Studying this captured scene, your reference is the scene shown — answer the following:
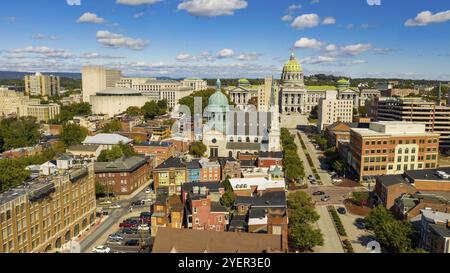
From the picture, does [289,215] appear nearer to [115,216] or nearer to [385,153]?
[115,216]

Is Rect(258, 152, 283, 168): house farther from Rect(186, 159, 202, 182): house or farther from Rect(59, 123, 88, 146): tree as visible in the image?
Rect(59, 123, 88, 146): tree

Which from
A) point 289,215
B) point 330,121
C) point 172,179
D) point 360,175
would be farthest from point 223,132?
point 330,121

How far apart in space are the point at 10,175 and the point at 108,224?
8.03 meters

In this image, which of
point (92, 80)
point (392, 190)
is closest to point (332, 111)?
point (392, 190)

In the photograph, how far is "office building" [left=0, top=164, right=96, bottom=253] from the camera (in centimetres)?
1964

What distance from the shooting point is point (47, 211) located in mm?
22719

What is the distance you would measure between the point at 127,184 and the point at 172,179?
3800 millimetres

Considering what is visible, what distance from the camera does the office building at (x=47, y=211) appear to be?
19641 mm

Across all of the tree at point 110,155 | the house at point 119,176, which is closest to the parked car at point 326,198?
the house at point 119,176

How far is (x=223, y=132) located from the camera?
150 ft

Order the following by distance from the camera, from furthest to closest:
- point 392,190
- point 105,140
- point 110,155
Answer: point 105,140 < point 110,155 < point 392,190

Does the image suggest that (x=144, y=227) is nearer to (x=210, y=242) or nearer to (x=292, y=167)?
(x=210, y=242)

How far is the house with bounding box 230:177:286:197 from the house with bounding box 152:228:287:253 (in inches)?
445

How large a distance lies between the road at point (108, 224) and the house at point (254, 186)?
827cm
